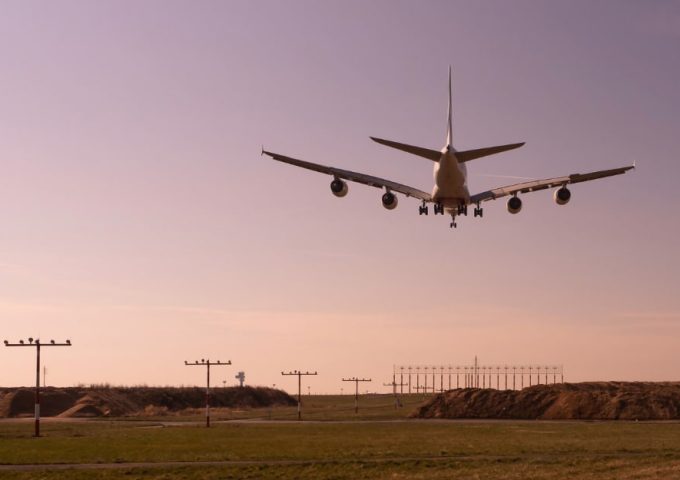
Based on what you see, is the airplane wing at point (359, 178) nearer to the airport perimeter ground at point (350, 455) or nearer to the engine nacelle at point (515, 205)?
the engine nacelle at point (515, 205)

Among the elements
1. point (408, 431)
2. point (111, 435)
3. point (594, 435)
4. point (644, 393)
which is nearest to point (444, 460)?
point (594, 435)

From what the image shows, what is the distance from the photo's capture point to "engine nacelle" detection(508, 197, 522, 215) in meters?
65.9

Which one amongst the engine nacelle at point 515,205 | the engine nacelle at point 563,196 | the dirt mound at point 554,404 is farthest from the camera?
the dirt mound at point 554,404

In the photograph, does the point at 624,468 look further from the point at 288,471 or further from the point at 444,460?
the point at 288,471

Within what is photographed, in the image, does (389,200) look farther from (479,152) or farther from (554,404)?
(554,404)

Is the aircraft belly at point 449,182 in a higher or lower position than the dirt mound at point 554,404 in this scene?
higher

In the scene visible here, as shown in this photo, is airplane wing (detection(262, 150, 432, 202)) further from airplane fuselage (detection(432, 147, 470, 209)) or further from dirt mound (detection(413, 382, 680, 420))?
dirt mound (detection(413, 382, 680, 420))

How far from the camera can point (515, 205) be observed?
65938 mm

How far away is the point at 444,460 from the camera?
61.4m

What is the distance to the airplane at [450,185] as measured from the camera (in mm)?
62594

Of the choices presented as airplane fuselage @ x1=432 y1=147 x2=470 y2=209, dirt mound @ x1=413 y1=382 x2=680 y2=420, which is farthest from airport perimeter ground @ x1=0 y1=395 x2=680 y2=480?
dirt mound @ x1=413 y1=382 x2=680 y2=420

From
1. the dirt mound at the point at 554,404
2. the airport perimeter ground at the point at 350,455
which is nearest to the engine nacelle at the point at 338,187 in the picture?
the airport perimeter ground at the point at 350,455

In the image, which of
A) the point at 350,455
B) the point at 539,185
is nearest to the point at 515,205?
the point at 539,185

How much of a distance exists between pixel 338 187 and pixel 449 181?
7.36 m
